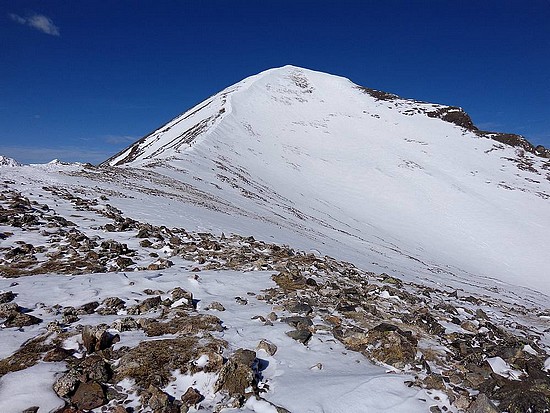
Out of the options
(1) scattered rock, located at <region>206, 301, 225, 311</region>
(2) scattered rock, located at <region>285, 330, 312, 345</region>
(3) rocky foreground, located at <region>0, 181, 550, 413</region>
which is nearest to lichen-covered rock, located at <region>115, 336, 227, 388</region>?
(3) rocky foreground, located at <region>0, 181, 550, 413</region>

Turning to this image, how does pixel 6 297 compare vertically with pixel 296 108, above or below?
below

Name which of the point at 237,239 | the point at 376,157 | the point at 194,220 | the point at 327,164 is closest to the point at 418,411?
the point at 237,239

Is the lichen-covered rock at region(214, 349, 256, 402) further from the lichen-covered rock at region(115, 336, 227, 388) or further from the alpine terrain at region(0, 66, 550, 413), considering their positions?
the lichen-covered rock at region(115, 336, 227, 388)

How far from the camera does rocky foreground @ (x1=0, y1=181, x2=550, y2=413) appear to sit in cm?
440

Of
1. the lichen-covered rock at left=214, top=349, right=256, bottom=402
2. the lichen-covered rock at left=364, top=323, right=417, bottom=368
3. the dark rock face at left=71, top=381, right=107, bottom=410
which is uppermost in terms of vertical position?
the lichen-covered rock at left=364, top=323, right=417, bottom=368

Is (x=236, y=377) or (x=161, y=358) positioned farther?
(x=161, y=358)

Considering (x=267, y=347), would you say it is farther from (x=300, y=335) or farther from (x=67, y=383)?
(x=67, y=383)

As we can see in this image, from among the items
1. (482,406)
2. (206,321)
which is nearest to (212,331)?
(206,321)

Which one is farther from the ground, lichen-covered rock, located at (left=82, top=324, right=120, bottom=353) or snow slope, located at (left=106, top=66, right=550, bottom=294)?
snow slope, located at (left=106, top=66, right=550, bottom=294)

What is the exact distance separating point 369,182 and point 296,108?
107 feet

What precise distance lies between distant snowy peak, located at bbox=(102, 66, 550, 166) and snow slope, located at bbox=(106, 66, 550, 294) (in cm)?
50

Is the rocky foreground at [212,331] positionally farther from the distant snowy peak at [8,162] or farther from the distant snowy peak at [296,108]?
the distant snowy peak at [296,108]

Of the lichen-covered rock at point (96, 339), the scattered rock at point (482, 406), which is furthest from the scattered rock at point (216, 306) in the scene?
the scattered rock at point (482, 406)

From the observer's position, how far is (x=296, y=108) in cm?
7500
